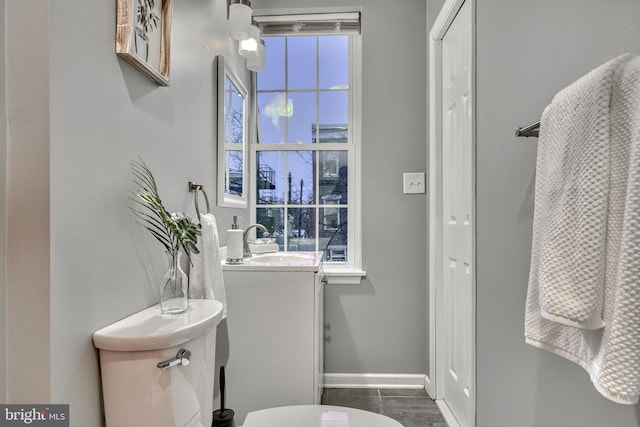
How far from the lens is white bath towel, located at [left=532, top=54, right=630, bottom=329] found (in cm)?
66

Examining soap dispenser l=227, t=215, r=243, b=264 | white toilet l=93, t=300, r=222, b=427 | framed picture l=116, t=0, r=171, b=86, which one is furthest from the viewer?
soap dispenser l=227, t=215, r=243, b=264

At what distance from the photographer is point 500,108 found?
1.25 metres

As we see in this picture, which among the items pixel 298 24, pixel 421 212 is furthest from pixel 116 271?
pixel 298 24

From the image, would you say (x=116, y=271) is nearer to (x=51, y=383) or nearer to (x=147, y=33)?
(x=51, y=383)

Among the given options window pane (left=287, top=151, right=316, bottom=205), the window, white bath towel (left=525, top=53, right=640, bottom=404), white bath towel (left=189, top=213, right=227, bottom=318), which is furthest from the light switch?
white bath towel (left=525, top=53, right=640, bottom=404)

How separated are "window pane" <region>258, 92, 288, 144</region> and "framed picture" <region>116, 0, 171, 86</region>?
1.30 m

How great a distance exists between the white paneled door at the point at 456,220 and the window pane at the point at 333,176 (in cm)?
67

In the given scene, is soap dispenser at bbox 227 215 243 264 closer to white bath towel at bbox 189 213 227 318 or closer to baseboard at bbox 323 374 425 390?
white bath towel at bbox 189 213 227 318

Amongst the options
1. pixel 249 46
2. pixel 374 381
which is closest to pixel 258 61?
pixel 249 46

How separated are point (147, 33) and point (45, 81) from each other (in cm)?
45

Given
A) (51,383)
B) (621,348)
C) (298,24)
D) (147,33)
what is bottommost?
(51,383)

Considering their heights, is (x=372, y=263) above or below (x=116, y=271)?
below

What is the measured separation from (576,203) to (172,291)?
1.03m

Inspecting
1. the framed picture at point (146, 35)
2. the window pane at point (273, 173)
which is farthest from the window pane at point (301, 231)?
the framed picture at point (146, 35)
